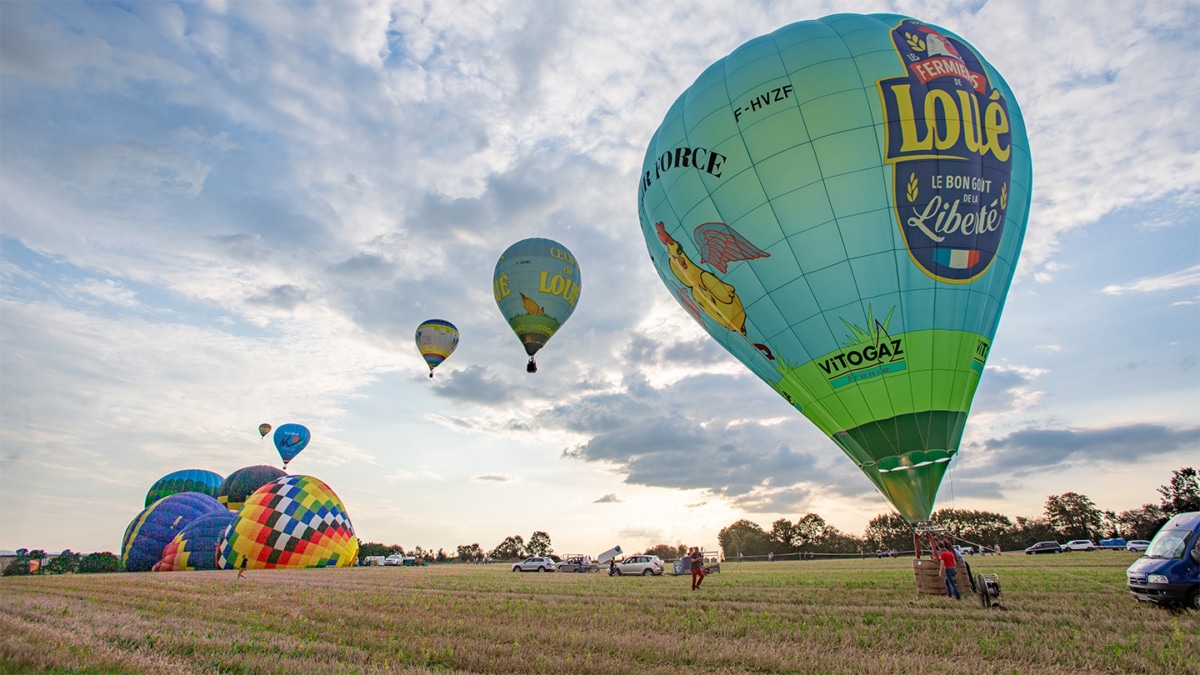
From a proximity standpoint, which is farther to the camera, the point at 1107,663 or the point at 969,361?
the point at 969,361

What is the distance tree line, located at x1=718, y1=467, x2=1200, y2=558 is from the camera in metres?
71.8

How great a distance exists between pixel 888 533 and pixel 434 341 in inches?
3330

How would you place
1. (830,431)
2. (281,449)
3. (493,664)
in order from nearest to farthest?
1. (493,664)
2. (830,431)
3. (281,449)

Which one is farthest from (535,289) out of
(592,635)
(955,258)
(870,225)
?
(592,635)

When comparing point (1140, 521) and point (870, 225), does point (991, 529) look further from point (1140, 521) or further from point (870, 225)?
point (870, 225)

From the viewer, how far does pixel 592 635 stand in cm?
716

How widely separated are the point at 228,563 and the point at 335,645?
25657 millimetres

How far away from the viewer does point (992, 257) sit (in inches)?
490

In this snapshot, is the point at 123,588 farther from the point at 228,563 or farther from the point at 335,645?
the point at 228,563

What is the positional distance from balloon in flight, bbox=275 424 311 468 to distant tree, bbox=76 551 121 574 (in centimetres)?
1350

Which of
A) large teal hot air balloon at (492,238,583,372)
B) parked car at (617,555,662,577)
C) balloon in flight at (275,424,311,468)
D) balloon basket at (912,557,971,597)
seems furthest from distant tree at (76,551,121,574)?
balloon basket at (912,557,971,597)

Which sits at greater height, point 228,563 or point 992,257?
point 992,257

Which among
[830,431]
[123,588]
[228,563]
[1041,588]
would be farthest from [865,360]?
[228,563]

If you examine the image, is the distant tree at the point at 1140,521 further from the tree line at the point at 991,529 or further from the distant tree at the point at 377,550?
the distant tree at the point at 377,550
